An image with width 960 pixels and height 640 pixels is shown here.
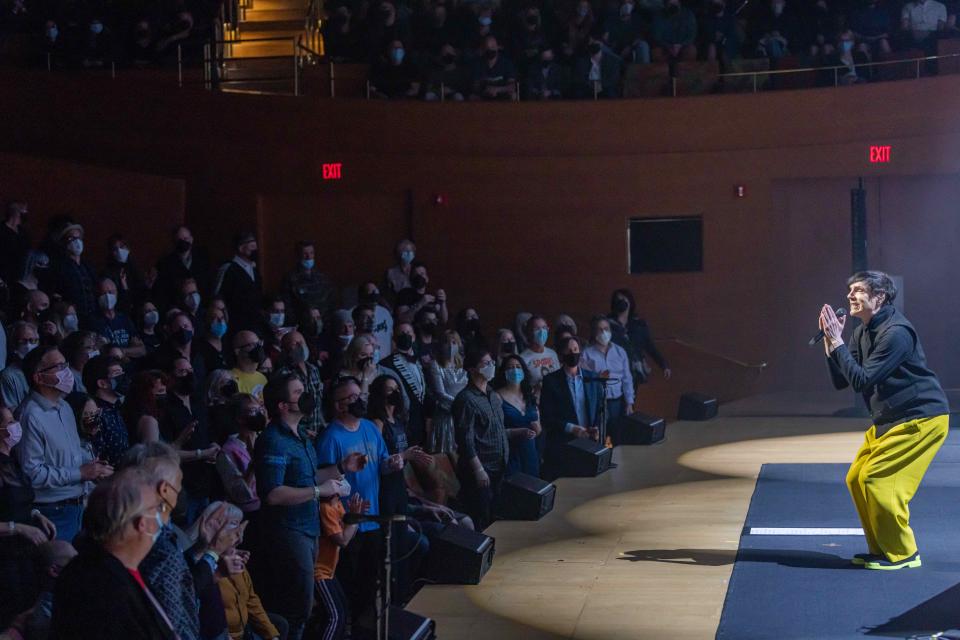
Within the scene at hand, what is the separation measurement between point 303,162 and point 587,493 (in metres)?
6.34

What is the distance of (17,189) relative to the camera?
11602 mm

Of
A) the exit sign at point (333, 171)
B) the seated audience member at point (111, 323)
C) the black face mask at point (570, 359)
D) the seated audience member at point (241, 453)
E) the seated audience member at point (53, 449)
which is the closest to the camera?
the seated audience member at point (53, 449)

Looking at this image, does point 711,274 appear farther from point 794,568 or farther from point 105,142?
point 794,568

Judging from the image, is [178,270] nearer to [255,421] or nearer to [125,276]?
[125,276]

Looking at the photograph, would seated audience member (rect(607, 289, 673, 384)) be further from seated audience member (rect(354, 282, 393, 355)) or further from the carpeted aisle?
the carpeted aisle

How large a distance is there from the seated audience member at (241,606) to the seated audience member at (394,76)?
9.59 m

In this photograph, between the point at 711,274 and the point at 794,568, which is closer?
the point at 794,568

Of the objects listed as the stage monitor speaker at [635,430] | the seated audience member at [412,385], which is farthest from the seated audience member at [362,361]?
Answer: the stage monitor speaker at [635,430]

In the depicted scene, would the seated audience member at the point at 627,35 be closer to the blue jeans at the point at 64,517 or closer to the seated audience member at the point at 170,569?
the blue jeans at the point at 64,517

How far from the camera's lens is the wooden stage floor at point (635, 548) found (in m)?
6.53

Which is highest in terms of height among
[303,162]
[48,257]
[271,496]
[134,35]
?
[134,35]

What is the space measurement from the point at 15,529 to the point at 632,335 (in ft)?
25.4

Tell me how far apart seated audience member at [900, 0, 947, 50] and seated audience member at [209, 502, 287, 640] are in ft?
35.6

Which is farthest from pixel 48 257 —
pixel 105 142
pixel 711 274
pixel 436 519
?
pixel 711 274
